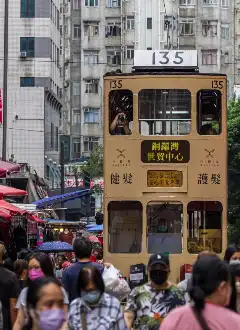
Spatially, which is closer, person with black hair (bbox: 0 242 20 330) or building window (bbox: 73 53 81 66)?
person with black hair (bbox: 0 242 20 330)

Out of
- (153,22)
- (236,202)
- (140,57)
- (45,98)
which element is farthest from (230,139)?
(153,22)

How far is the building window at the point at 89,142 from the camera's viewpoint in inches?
3846

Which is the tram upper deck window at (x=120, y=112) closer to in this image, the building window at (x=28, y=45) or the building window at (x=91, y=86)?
the building window at (x=28, y=45)

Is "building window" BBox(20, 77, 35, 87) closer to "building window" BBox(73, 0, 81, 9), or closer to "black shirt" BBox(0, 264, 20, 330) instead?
"building window" BBox(73, 0, 81, 9)

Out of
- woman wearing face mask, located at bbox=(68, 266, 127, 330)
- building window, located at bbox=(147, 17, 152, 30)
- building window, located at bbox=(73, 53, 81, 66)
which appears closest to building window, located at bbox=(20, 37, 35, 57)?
building window, located at bbox=(147, 17, 152, 30)

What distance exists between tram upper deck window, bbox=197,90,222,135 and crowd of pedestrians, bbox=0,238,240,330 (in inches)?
307

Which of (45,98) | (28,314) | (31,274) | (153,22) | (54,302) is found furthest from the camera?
(153,22)


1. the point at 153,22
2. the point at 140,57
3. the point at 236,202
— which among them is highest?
the point at 153,22

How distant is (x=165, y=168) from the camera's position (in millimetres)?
20750

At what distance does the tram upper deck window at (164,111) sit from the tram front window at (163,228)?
1.25 m

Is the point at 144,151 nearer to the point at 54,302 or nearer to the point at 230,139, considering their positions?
the point at 54,302

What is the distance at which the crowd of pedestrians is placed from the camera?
6984mm

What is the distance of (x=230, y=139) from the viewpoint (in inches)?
2137

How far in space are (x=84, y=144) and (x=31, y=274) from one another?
8598 centimetres
